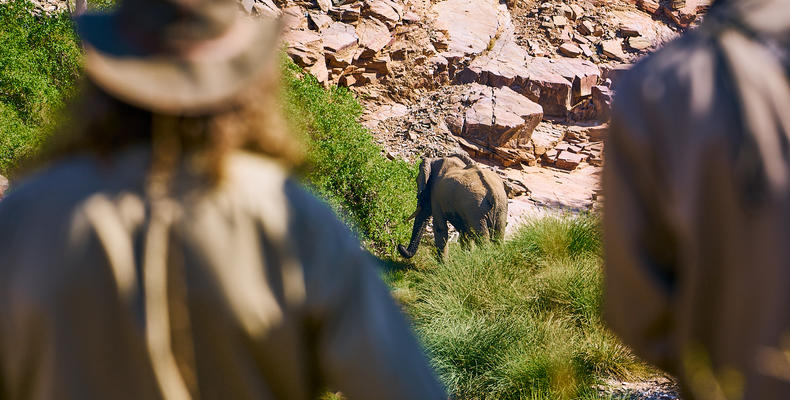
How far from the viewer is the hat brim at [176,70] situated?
106 centimetres

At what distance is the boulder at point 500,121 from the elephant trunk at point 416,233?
8.09 metres

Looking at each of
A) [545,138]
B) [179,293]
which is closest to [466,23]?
[545,138]

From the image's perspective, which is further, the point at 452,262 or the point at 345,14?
the point at 345,14

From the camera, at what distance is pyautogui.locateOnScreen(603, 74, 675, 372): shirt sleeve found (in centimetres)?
127

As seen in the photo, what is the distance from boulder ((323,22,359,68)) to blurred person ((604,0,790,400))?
56.4 feet

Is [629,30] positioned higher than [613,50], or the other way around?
[629,30]

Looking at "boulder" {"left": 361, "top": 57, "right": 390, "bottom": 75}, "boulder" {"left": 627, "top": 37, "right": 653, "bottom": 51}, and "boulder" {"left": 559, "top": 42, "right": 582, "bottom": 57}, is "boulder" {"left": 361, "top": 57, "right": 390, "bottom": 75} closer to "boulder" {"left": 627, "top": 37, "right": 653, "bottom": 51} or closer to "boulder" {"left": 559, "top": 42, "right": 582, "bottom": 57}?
"boulder" {"left": 559, "top": 42, "right": 582, "bottom": 57}

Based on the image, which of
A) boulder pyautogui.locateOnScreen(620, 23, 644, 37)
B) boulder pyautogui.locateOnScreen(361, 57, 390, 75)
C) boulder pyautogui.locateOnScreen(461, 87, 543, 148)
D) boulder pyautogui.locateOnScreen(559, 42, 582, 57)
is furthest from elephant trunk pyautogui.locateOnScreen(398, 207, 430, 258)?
boulder pyautogui.locateOnScreen(620, 23, 644, 37)

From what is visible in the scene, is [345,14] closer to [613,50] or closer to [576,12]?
[576,12]

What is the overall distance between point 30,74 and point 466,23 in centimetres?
1558

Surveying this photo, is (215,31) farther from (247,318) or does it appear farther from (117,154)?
(247,318)

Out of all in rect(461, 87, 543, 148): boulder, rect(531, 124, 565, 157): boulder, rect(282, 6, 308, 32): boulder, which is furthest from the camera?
rect(531, 124, 565, 157): boulder

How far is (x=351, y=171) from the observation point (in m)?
10.8

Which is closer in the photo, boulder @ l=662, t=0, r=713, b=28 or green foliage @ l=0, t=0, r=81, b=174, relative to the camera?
green foliage @ l=0, t=0, r=81, b=174
